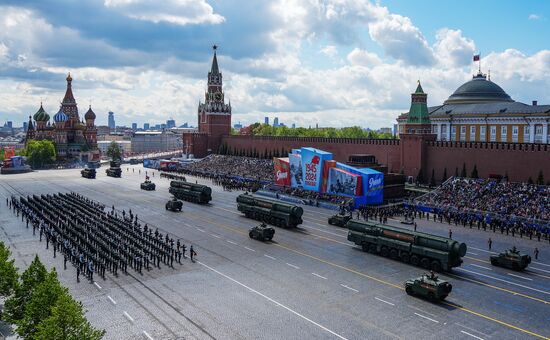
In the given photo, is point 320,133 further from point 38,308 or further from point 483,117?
point 38,308

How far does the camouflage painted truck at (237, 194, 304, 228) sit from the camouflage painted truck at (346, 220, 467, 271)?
7.94 meters

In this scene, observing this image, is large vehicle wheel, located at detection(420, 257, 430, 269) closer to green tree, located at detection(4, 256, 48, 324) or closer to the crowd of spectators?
the crowd of spectators

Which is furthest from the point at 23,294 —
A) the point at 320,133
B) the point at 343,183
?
the point at 320,133

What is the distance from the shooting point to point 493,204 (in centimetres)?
4903

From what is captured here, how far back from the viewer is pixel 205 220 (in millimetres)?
47844

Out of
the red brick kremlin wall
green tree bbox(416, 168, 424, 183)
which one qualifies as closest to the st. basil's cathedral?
the red brick kremlin wall

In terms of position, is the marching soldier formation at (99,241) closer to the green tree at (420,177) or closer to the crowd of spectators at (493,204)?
the crowd of spectators at (493,204)

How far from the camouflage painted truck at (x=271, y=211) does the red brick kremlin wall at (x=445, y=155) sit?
26.4m

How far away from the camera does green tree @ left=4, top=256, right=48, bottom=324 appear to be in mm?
20156

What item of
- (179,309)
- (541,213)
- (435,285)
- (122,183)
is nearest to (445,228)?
(541,213)

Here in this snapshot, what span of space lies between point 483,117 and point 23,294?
71849 mm

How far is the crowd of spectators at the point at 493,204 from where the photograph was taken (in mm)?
43938

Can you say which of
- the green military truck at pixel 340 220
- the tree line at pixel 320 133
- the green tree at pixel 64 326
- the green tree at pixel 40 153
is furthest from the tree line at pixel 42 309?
the tree line at pixel 320 133

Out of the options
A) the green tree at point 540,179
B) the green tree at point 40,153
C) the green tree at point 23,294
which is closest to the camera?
the green tree at point 23,294
